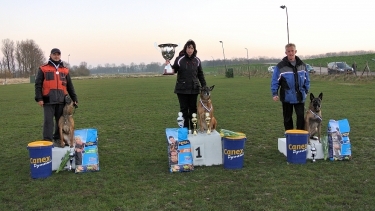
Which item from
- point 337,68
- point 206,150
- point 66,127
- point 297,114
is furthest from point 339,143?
point 337,68

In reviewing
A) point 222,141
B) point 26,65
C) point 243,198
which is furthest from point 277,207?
point 26,65

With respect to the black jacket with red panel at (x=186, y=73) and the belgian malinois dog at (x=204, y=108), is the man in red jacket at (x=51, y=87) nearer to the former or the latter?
the black jacket with red panel at (x=186, y=73)

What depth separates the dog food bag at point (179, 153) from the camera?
16.4 ft

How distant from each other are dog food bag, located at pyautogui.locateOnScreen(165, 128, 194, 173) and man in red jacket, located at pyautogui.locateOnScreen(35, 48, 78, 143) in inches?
89.8

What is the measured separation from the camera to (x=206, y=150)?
17.4 feet

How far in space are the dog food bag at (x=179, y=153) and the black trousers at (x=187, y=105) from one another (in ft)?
3.52

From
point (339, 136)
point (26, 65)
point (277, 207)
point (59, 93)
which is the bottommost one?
point (277, 207)

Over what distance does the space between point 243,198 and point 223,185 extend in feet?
1.59

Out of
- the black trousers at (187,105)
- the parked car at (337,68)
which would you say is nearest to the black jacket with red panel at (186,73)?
the black trousers at (187,105)

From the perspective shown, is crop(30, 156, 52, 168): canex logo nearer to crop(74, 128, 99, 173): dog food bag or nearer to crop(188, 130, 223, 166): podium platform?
crop(74, 128, 99, 173): dog food bag

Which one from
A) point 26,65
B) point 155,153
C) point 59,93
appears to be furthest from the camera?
point 26,65

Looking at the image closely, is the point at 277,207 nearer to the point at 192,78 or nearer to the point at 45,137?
the point at 192,78

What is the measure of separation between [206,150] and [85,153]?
1985mm

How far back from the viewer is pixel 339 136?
5344mm
